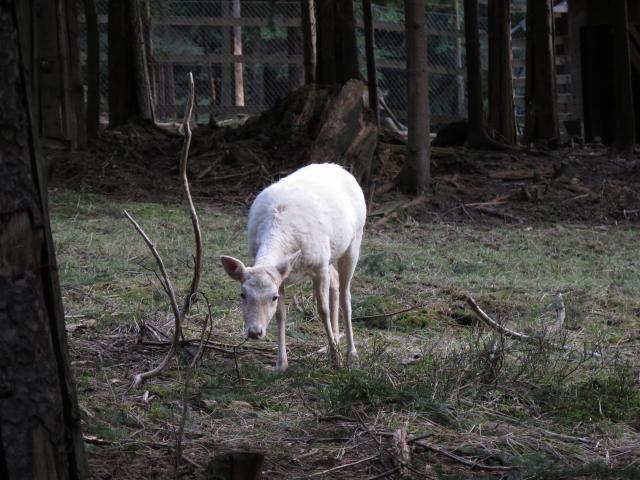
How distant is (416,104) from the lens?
1325 centimetres

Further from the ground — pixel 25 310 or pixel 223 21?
pixel 223 21

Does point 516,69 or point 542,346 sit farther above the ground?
point 516,69

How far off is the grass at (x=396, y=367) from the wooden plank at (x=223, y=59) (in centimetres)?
1236

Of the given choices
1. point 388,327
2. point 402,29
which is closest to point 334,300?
point 388,327

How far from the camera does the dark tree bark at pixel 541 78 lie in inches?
717

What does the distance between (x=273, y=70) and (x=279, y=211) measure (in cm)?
2114

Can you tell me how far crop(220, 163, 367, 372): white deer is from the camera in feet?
20.4

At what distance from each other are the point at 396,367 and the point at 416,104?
768 centimetres

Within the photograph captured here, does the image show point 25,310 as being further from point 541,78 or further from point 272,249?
point 541,78

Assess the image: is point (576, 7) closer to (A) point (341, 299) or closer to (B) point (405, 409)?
(A) point (341, 299)

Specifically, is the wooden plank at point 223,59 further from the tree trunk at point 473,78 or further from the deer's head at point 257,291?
the deer's head at point 257,291

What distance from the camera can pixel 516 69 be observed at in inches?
1298

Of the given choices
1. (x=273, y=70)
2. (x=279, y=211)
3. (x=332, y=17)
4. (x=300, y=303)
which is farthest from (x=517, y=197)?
(x=273, y=70)

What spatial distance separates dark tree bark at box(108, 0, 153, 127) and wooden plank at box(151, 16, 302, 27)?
678 cm
